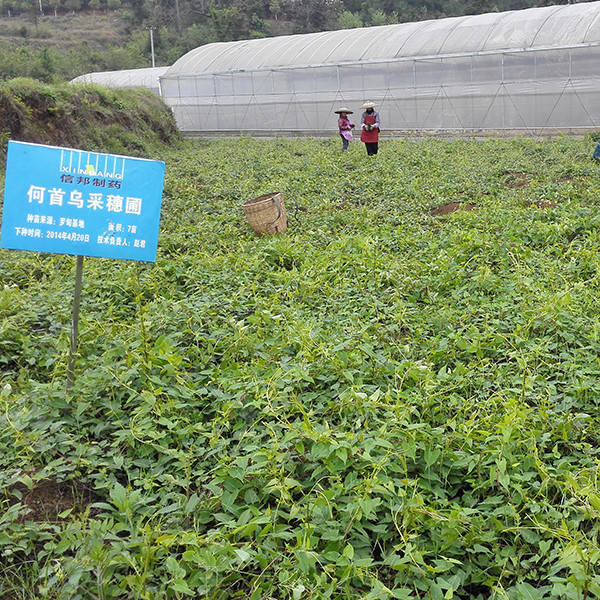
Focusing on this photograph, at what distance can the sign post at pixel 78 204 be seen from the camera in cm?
320

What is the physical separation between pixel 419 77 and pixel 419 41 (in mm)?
1262

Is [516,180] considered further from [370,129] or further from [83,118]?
[83,118]

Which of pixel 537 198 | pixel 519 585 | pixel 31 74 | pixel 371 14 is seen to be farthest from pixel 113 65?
pixel 519 585

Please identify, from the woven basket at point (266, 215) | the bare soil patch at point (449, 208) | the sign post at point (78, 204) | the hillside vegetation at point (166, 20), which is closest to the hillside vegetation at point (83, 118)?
the woven basket at point (266, 215)

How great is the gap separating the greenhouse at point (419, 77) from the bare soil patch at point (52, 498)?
1644 centimetres

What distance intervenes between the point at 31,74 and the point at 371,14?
2478 centimetres

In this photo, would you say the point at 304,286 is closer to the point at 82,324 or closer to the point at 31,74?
the point at 82,324

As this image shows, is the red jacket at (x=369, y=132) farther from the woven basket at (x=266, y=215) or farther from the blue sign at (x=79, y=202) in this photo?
the blue sign at (x=79, y=202)

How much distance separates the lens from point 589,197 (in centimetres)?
768

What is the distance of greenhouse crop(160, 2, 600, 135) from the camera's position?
1620 centimetres

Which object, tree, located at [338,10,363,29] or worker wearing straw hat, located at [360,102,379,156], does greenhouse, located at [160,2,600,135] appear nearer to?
worker wearing straw hat, located at [360,102,379,156]

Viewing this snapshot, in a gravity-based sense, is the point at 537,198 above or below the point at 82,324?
above

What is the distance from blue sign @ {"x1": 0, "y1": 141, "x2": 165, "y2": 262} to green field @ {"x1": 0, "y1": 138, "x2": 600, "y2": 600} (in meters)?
0.67

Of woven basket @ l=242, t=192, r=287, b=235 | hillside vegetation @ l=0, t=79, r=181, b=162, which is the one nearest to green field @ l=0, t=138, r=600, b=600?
woven basket @ l=242, t=192, r=287, b=235
